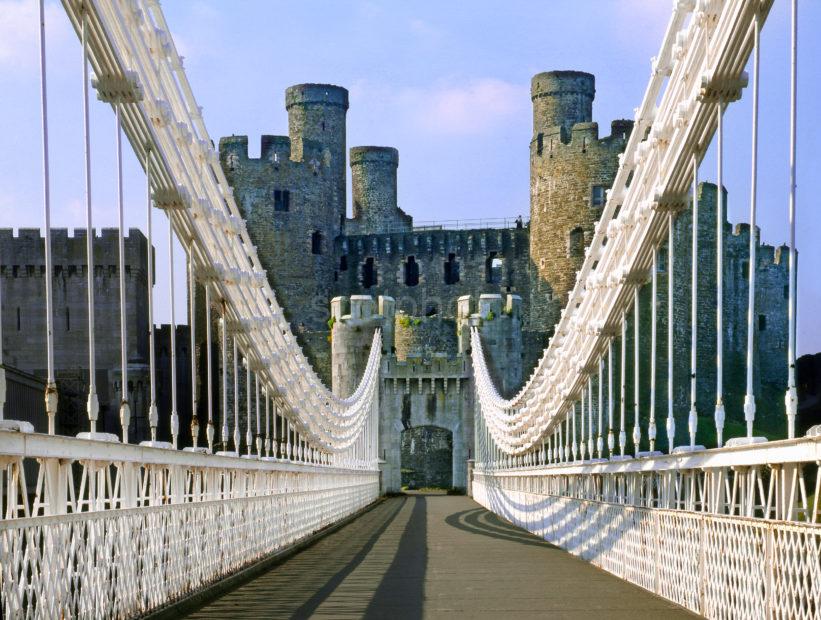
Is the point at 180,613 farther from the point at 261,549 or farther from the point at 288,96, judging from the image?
the point at 288,96

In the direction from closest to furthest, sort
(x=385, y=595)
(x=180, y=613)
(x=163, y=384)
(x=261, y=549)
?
1. (x=180, y=613)
2. (x=385, y=595)
3. (x=261, y=549)
4. (x=163, y=384)

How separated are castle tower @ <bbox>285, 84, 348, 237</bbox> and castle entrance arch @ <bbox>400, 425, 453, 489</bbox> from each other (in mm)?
10321

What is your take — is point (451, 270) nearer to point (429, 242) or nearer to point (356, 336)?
point (429, 242)

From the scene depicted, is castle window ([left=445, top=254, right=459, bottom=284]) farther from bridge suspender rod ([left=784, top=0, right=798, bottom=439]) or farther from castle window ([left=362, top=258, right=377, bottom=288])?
bridge suspender rod ([left=784, top=0, right=798, bottom=439])

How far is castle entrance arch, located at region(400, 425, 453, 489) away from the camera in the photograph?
4581 centimetres

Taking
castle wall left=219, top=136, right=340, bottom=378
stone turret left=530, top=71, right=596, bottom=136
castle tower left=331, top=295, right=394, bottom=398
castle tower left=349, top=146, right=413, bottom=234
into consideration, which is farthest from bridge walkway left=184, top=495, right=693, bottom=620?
castle tower left=349, top=146, right=413, bottom=234

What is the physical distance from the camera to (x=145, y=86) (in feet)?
28.9

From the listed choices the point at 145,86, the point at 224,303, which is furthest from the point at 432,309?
the point at 145,86

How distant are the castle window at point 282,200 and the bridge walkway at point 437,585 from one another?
3392 centimetres

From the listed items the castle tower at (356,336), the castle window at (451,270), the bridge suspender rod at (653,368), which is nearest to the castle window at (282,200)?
the castle window at (451,270)

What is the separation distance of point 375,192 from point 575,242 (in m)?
13.1

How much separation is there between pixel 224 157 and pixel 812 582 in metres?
44.3

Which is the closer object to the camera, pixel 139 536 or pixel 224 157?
pixel 139 536

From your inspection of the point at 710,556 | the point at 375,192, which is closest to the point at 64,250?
the point at 375,192
